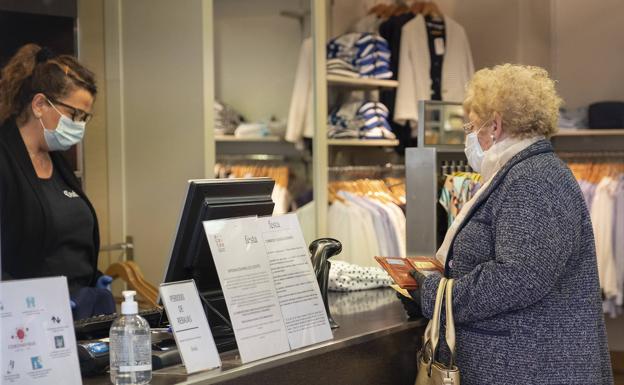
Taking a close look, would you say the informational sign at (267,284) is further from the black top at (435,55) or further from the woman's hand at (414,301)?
the black top at (435,55)

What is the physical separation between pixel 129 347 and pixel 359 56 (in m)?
4.03

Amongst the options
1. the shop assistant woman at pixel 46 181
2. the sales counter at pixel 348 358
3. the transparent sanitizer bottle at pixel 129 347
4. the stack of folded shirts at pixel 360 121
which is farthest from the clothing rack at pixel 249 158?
the transparent sanitizer bottle at pixel 129 347

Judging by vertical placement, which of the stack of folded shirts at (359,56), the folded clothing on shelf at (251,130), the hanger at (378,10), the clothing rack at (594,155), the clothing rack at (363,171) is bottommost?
the clothing rack at (363,171)

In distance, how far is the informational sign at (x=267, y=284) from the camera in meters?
2.32

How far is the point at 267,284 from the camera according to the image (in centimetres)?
242

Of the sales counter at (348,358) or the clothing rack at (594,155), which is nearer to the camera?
the sales counter at (348,358)

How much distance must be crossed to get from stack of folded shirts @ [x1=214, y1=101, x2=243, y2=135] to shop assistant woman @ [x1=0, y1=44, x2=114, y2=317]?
1.09 meters

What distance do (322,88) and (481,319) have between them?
2.72 m

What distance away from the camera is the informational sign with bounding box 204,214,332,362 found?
2318 millimetres

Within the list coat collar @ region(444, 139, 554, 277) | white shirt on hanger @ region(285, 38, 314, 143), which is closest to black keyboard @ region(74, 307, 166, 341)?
coat collar @ region(444, 139, 554, 277)

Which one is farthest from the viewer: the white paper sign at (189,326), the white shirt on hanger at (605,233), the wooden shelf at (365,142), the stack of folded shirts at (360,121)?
the white shirt on hanger at (605,233)

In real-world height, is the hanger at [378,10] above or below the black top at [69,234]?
above

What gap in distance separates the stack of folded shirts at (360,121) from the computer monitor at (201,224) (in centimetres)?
300

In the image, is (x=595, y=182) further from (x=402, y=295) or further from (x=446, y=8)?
(x=402, y=295)
